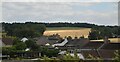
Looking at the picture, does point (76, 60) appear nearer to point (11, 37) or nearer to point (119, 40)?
point (119, 40)

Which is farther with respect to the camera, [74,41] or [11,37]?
[74,41]

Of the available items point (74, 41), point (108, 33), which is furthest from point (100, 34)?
point (74, 41)

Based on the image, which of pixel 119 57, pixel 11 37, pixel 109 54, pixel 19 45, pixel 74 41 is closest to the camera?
pixel 119 57

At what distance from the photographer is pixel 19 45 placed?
59.1ft

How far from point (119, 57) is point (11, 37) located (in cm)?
1358

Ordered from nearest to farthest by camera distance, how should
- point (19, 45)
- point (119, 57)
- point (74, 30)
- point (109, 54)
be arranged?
point (119, 57)
point (109, 54)
point (74, 30)
point (19, 45)

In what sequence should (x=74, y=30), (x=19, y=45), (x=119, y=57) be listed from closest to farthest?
1. (x=119, y=57)
2. (x=74, y=30)
3. (x=19, y=45)

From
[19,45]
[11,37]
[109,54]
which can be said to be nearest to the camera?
[109,54]

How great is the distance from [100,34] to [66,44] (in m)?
5.40

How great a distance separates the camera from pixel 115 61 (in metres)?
8.45

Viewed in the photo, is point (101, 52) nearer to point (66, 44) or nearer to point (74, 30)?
point (74, 30)

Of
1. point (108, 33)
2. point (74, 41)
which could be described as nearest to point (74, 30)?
point (108, 33)

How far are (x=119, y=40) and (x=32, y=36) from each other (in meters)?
14.8

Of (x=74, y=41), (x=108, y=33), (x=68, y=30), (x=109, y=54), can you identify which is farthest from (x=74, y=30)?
(x=74, y=41)
